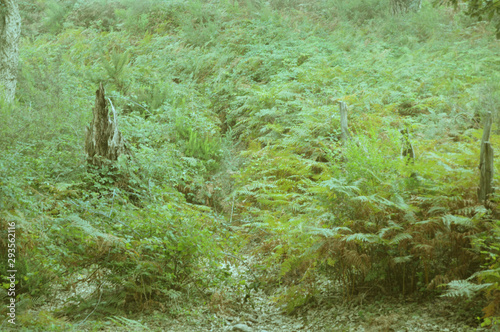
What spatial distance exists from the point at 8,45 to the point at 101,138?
17.5 feet

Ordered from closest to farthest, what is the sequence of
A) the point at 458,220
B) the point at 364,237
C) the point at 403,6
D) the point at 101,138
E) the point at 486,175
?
1. the point at 458,220
2. the point at 364,237
3. the point at 486,175
4. the point at 101,138
5. the point at 403,6

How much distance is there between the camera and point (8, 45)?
938 centimetres

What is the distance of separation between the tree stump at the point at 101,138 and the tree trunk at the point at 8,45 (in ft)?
14.4

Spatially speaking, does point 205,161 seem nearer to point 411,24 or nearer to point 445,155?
point 445,155

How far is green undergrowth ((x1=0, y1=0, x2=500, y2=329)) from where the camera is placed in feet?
13.4

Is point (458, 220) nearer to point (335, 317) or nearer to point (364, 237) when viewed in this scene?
point (364, 237)

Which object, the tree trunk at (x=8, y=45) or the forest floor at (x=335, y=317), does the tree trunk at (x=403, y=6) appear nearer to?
the tree trunk at (x=8, y=45)

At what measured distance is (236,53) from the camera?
12336 millimetres

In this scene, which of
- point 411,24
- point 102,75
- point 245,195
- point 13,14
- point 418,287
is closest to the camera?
point 418,287

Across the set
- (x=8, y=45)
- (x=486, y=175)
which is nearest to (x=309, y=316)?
(x=486, y=175)

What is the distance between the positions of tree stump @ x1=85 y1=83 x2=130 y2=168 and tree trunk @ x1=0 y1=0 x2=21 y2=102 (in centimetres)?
438

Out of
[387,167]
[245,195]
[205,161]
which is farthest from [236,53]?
[387,167]

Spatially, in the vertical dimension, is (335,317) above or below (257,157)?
below

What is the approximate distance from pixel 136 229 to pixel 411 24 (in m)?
10.9
